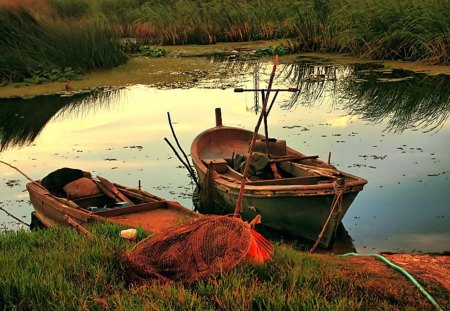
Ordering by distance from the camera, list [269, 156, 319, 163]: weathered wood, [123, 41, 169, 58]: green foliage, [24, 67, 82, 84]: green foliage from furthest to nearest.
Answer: [123, 41, 169, 58]: green foliage, [24, 67, 82, 84]: green foliage, [269, 156, 319, 163]: weathered wood

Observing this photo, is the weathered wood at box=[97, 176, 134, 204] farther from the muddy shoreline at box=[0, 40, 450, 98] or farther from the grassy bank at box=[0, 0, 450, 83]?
the grassy bank at box=[0, 0, 450, 83]

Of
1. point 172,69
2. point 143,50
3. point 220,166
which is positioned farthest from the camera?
point 143,50

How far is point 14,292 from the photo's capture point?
4160mm

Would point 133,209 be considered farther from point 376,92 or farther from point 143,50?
point 143,50

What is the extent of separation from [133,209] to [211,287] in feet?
11.2

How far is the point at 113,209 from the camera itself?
288 inches

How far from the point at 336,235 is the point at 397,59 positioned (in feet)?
38.2

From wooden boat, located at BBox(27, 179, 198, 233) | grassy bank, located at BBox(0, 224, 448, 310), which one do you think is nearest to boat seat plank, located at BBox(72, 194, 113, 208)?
wooden boat, located at BBox(27, 179, 198, 233)

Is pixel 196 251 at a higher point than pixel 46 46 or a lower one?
lower

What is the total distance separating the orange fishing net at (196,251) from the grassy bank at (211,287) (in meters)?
0.10

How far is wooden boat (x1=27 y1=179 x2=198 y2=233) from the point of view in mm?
7018

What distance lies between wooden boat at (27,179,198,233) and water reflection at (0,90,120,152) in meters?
3.72

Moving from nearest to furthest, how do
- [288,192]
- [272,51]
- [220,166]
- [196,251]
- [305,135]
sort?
[196,251]
[288,192]
[220,166]
[305,135]
[272,51]

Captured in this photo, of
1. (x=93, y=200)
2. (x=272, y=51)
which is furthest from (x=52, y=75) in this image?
(x=93, y=200)
